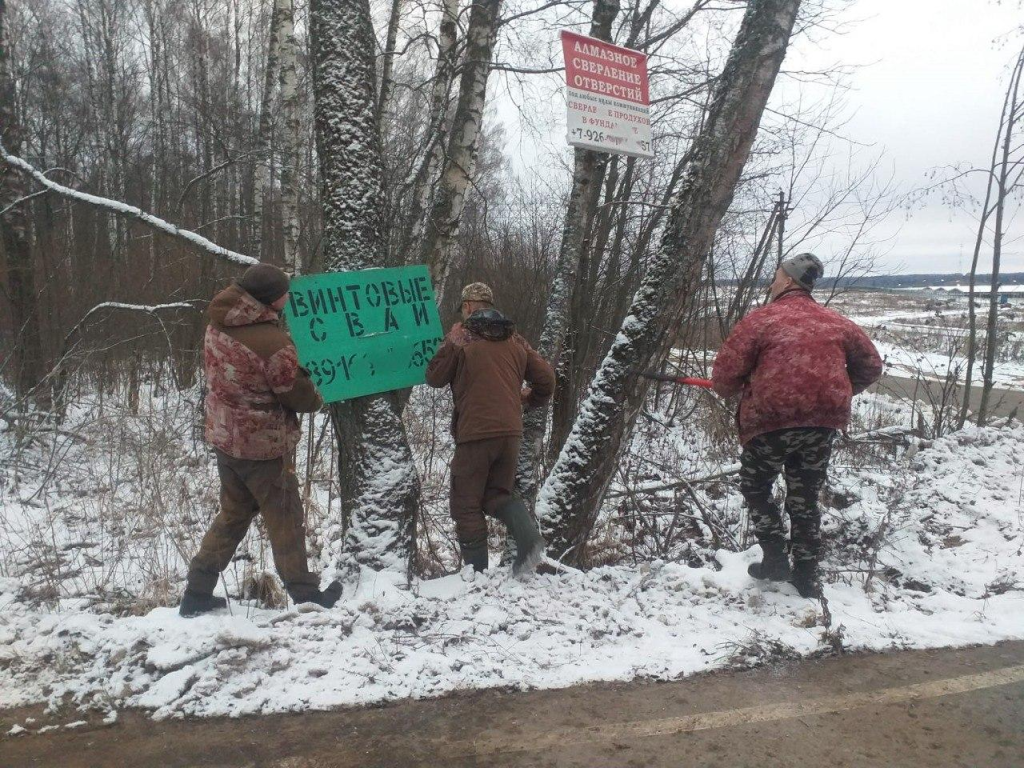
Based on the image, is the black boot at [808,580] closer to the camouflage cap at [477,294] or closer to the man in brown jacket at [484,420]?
the man in brown jacket at [484,420]

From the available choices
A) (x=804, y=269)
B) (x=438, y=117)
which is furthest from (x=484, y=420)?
(x=438, y=117)

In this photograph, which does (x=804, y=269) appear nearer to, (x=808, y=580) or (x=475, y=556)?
(x=808, y=580)

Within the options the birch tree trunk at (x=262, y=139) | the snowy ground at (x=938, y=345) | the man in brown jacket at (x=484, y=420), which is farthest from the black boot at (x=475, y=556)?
the birch tree trunk at (x=262, y=139)

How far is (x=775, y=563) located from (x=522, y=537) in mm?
1481

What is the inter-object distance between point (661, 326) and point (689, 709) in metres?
2.27

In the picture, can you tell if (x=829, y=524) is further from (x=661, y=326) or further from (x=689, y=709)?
(x=689, y=709)

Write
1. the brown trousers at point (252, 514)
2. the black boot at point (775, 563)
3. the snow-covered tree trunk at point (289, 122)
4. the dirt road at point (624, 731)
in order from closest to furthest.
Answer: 1. the dirt road at point (624, 731)
2. the brown trousers at point (252, 514)
3. the black boot at point (775, 563)
4. the snow-covered tree trunk at point (289, 122)

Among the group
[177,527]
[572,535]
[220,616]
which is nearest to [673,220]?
[572,535]

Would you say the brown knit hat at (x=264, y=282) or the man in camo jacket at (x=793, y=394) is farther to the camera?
the man in camo jacket at (x=793, y=394)

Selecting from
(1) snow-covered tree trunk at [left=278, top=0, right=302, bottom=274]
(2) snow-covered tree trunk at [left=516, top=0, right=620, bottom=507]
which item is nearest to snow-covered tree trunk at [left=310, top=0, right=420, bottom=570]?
(2) snow-covered tree trunk at [left=516, top=0, right=620, bottom=507]

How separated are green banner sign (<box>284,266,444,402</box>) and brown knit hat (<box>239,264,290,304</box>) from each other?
1.01 ft

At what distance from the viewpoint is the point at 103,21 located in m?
19.0

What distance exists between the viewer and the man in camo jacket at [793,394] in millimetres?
3582

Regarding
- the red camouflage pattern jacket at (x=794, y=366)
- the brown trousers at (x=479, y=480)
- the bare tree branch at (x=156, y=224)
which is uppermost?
the bare tree branch at (x=156, y=224)
